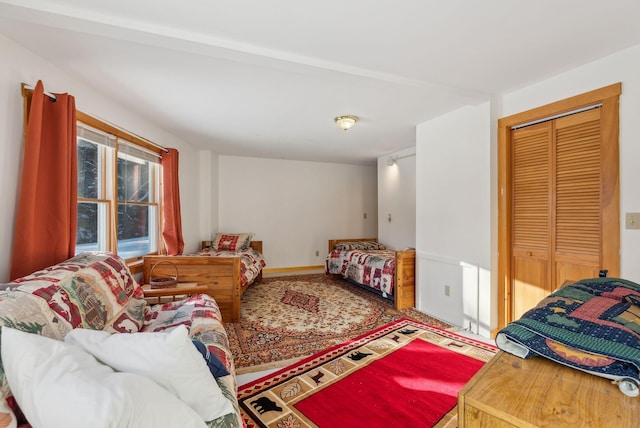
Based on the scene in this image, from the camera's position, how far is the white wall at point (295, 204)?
5.79 metres

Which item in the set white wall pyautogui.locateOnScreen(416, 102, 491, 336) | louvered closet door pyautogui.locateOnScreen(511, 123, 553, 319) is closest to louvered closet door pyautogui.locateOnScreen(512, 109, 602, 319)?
louvered closet door pyautogui.locateOnScreen(511, 123, 553, 319)

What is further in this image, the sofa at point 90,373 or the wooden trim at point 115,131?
the wooden trim at point 115,131

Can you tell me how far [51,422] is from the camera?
80 centimetres

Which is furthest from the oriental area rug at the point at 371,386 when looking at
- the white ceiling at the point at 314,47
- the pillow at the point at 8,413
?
the white ceiling at the point at 314,47

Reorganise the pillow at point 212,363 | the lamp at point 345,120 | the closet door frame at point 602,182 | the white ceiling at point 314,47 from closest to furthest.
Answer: the pillow at point 212,363 → the white ceiling at point 314,47 → the closet door frame at point 602,182 → the lamp at point 345,120

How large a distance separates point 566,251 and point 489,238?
565 millimetres

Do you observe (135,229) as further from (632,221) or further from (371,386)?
(632,221)

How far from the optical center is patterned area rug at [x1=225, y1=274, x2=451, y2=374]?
2.64 m

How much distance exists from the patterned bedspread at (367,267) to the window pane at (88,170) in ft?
10.7

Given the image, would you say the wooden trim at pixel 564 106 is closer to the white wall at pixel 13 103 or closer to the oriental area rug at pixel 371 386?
the oriental area rug at pixel 371 386

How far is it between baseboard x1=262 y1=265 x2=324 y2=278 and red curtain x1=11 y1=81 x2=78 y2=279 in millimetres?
3831

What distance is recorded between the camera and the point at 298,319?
345 centimetres

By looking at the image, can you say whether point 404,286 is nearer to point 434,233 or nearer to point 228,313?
point 434,233

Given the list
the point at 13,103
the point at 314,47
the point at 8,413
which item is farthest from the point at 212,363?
the point at 13,103
